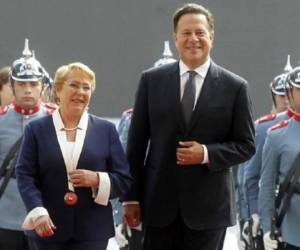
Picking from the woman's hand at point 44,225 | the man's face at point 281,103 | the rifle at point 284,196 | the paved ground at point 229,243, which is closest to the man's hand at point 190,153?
the woman's hand at point 44,225

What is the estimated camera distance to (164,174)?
534 cm

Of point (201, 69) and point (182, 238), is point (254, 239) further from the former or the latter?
point (201, 69)

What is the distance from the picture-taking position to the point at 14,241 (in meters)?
6.71

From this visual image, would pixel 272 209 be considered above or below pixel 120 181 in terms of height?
below

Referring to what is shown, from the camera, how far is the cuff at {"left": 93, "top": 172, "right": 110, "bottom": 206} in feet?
17.3

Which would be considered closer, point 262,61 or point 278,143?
point 278,143

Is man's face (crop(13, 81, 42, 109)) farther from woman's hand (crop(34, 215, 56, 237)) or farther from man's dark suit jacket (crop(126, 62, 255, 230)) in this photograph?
woman's hand (crop(34, 215, 56, 237))

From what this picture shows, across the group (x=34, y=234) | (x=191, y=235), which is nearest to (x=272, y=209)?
(x=191, y=235)

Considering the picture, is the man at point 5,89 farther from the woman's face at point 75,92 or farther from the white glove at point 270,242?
the woman's face at point 75,92

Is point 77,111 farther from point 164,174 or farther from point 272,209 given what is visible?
point 272,209

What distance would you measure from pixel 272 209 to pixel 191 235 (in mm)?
1081

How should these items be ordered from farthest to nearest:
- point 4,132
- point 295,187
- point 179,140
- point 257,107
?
point 257,107 → point 4,132 → point 295,187 → point 179,140

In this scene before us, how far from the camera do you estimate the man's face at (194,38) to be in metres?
5.30

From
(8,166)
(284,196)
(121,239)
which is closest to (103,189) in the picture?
(284,196)
